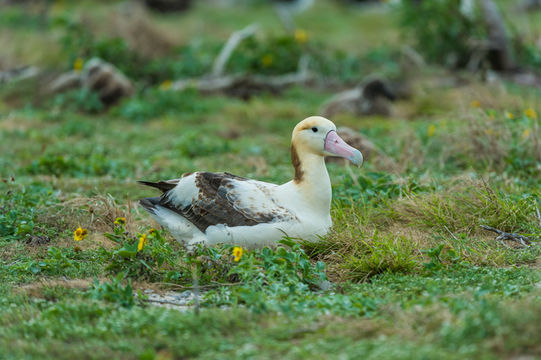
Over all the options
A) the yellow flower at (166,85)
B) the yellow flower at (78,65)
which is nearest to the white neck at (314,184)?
the yellow flower at (166,85)

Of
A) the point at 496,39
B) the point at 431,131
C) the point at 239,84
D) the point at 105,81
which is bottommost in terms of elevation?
the point at 239,84

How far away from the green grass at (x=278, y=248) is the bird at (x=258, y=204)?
0.18 m

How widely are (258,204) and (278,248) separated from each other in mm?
463

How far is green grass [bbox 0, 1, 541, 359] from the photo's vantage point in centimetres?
351

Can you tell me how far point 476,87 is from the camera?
33.8 feet

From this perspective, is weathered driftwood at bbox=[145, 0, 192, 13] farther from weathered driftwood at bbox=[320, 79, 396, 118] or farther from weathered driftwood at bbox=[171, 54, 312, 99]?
weathered driftwood at bbox=[320, 79, 396, 118]

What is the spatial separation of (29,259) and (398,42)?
11.0 meters

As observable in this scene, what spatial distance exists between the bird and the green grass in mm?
182

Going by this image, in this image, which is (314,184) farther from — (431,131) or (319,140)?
(431,131)

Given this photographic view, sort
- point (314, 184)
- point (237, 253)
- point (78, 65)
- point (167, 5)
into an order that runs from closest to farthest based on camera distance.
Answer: point (237, 253), point (314, 184), point (78, 65), point (167, 5)

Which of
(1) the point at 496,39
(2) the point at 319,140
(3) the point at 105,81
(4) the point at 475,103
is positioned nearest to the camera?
(2) the point at 319,140

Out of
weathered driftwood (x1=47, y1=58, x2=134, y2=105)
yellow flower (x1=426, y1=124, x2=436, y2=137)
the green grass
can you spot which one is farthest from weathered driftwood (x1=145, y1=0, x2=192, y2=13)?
yellow flower (x1=426, y1=124, x2=436, y2=137)

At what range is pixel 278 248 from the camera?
181 inches

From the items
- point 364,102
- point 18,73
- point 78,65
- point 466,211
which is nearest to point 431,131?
point 466,211
